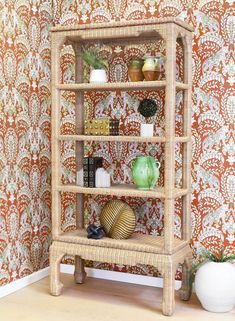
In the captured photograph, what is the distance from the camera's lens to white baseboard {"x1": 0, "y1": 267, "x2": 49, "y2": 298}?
3496 mm

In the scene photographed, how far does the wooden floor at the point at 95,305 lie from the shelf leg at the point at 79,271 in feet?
0.16

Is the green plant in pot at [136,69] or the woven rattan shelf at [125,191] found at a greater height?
the green plant in pot at [136,69]

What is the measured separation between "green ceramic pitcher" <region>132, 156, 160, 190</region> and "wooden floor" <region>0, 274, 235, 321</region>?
76cm

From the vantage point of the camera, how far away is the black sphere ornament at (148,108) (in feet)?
11.4

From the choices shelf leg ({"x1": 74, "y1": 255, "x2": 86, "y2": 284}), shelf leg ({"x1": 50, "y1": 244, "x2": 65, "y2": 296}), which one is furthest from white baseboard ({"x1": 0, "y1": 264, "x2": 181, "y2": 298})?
shelf leg ({"x1": 50, "y1": 244, "x2": 65, "y2": 296})

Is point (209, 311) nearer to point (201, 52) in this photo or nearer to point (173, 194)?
point (173, 194)

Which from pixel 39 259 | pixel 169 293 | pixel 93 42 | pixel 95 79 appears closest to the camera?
pixel 169 293

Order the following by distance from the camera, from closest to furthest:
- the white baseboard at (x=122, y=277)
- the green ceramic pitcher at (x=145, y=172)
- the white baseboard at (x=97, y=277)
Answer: the green ceramic pitcher at (x=145, y=172)
the white baseboard at (x=97, y=277)
the white baseboard at (x=122, y=277)

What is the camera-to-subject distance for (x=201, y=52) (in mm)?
3469

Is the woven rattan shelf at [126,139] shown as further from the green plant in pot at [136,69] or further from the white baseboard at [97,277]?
the white baseboard at [97,277]

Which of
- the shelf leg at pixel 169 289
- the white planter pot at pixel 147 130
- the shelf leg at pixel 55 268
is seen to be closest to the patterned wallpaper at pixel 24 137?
the shelf leg at pixel 55 268

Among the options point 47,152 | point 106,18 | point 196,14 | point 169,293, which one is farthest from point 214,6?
point 169,293

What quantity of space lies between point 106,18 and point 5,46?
78cm

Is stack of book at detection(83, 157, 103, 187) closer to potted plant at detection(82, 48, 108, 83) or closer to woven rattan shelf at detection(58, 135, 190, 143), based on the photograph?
woven rattan shelf at detection(58, 135, 190, 143)
